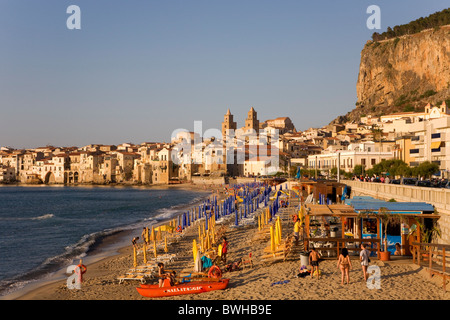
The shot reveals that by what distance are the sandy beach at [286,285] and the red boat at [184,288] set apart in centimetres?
20

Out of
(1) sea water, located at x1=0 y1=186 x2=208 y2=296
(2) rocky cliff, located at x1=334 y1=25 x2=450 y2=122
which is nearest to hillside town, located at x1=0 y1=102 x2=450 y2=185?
(2) rocky cliff, located at x1=334 y1=25 x2=450 y2=122

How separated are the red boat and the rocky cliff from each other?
104741 millimetres

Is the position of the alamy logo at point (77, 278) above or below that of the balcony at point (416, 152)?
below

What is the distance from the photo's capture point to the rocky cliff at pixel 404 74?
110875mm

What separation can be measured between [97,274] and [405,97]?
384 ft

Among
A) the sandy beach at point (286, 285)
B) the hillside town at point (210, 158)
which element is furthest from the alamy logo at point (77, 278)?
the hillside town at point (210, 158)

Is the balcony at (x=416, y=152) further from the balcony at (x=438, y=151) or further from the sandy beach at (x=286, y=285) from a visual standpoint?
the sandy beach at (x=286, y=285)

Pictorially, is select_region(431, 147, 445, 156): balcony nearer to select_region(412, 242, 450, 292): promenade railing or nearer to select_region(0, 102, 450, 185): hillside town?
select_region(0, 102, 450, 185): hillside town

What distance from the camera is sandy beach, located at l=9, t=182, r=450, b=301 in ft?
34.7

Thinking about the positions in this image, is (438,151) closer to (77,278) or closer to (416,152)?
(416,152)

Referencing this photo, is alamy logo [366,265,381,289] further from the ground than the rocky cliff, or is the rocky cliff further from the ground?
the rocky cliff

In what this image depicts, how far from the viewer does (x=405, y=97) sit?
119 m
